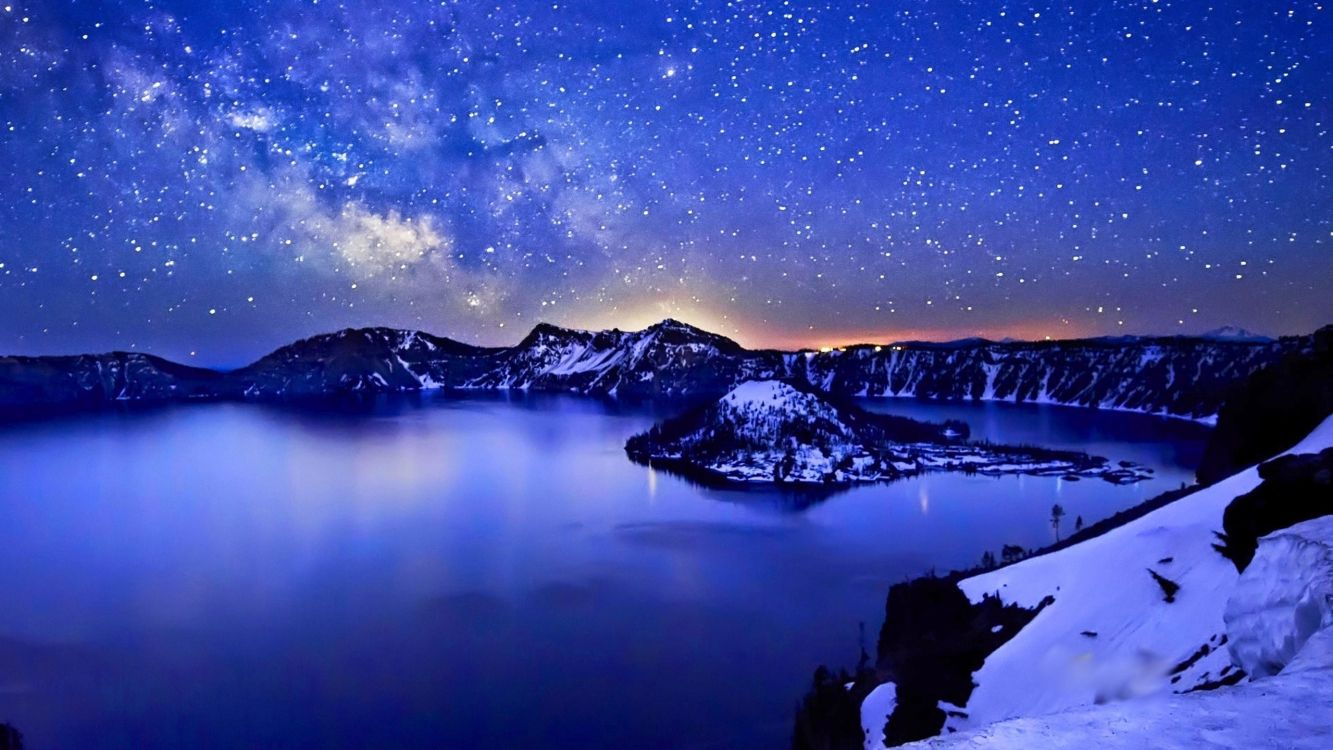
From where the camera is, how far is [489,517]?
8088 cm

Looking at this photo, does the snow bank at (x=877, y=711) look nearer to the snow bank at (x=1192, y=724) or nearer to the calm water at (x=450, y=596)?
the calm water at (x=450, y=596)

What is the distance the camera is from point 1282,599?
306 inches

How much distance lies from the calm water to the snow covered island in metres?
8.91

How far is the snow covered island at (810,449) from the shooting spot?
110 metres

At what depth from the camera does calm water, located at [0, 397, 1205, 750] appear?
33281 mm

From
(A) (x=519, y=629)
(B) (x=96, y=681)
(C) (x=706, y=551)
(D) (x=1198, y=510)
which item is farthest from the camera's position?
(C) (x=706, y=551)

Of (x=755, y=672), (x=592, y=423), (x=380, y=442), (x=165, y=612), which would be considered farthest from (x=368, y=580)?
(x=592, y=423)

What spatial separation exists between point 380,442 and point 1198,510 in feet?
504

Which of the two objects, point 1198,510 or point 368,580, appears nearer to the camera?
point 1198,510

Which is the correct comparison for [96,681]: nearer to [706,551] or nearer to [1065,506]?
[706,551]

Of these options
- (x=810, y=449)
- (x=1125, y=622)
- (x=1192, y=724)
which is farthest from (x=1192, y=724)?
(x=810, y=449)

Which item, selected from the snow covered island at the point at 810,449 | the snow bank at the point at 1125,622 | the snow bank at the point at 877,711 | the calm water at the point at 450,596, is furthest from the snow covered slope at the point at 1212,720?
the snow covered island at the point at 810,449

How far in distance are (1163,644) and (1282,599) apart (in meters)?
9.27

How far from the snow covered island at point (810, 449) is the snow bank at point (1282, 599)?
100258 mm
